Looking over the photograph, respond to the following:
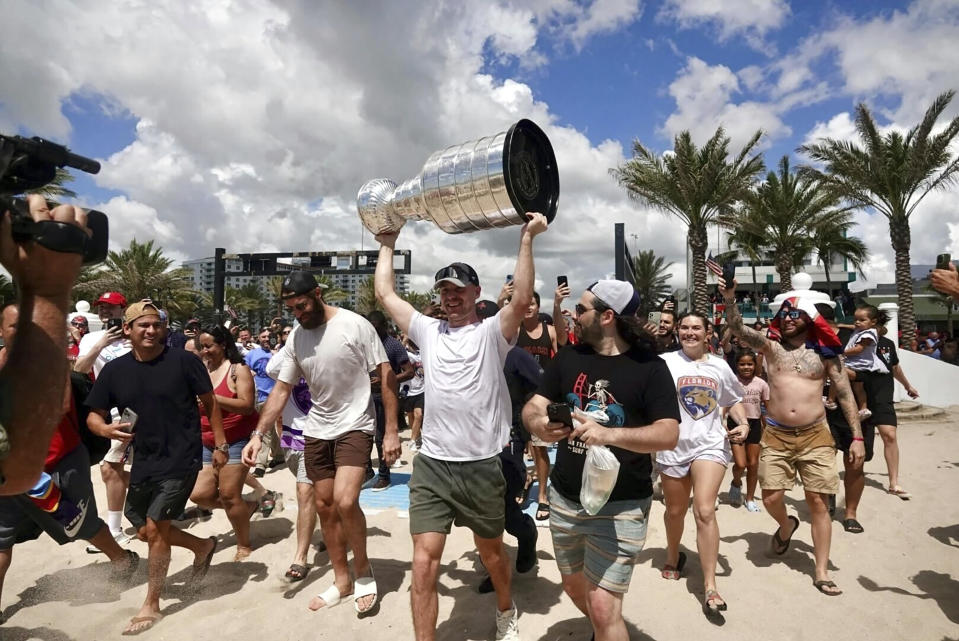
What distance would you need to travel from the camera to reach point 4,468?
138 cm

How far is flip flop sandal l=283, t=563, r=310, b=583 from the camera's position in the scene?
438cm

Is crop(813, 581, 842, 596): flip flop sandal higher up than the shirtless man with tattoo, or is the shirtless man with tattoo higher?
the shirtless man with tattoo

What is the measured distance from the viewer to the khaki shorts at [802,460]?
442 cm

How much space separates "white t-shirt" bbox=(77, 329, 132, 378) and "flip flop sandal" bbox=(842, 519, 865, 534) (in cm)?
725

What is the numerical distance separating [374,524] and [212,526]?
157 centimetres

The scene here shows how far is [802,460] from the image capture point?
4.52 metres

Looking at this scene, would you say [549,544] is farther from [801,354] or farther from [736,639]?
[801,354]

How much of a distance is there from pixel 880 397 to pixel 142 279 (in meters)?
37.8

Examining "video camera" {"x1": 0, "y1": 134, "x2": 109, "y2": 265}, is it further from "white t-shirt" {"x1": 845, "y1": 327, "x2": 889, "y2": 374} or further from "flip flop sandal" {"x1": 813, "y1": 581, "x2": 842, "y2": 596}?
"white t-shirt" {"x1": 845, "y1": 327, "x2": 889, "y2": 374}

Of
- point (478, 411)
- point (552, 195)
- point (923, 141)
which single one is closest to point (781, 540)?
point (478, 411)

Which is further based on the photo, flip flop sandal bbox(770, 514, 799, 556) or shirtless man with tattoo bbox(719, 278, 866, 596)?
flip flop sandal bbox(770, 514, 799, 556)

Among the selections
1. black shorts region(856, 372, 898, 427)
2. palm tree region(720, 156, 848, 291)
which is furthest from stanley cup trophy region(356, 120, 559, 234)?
palm tree region(720, 156, 848, 291)

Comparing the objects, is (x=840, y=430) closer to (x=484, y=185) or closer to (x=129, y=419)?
(x=484, y=185)

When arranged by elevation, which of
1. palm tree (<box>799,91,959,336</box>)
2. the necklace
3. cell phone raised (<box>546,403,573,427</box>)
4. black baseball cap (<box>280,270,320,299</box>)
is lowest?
cell phone raised (<box>546,403,573,427</box>)
